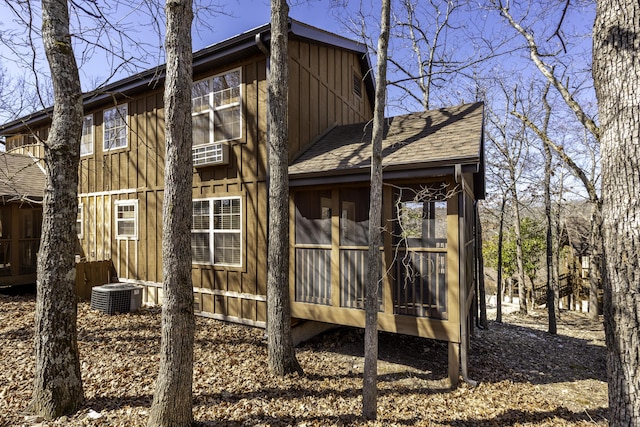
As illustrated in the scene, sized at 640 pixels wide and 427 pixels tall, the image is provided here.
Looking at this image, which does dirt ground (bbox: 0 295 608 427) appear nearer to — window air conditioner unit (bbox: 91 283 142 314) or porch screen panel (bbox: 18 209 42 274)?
window air conditioner unit (bbox: 91 283 142 314)

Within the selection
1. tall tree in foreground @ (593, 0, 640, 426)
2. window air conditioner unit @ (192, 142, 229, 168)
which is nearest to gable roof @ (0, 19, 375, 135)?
window air conditioner unit @ (192, 142, 229, 168)

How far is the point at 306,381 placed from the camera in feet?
16.9

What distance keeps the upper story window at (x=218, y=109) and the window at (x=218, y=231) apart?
1.55 m

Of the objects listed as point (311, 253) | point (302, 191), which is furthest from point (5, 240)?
point (311, 253)

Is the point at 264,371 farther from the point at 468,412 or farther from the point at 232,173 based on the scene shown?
the point at 232,173

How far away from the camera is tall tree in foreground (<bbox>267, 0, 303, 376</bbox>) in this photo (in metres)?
5.25

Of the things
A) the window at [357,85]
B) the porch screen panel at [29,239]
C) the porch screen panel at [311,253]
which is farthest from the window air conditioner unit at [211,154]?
the porch screen panel at [29,239]

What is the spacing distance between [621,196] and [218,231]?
711 cm

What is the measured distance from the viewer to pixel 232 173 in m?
7.84

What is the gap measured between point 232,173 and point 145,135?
3.32 meters

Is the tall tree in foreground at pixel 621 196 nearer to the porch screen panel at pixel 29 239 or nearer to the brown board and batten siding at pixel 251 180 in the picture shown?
the brown board and batten siding at pixel 251 180

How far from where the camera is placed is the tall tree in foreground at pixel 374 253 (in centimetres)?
426

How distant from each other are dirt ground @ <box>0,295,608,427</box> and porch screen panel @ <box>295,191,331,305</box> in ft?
3.89

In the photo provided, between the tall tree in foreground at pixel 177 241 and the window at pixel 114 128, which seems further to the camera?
the window at pixel 114 128
